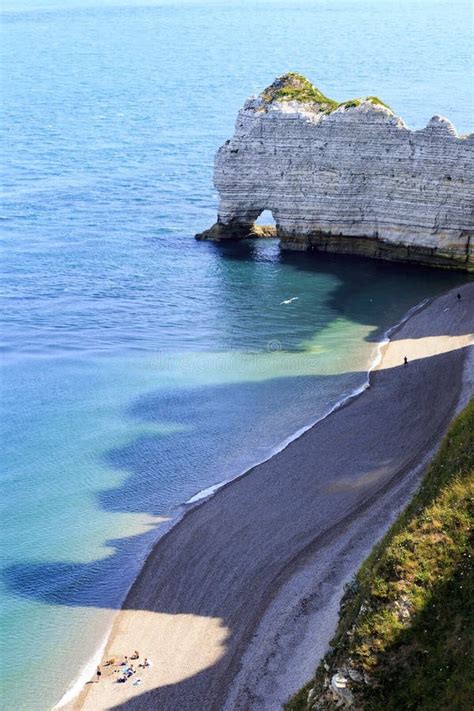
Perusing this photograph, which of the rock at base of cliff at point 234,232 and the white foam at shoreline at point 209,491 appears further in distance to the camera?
the rock at base of cliff at point 234,232

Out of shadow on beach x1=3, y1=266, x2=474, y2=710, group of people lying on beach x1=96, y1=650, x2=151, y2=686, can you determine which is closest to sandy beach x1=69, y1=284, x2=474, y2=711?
shadow on beach x1=3, y1=266, x2=474, y2=710

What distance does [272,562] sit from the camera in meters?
43.7

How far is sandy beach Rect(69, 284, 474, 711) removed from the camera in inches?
1478

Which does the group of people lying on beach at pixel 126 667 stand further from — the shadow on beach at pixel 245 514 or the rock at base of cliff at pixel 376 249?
the rock at base of cliff at pixel 376 249

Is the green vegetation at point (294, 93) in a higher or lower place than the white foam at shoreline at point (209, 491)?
higher

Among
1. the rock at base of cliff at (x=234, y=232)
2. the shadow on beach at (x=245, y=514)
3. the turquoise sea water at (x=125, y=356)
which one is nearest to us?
the shadow on beach at (x=245, y=514)

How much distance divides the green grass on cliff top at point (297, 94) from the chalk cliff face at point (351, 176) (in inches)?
3.5

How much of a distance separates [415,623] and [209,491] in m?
19.3

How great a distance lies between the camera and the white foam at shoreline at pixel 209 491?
38.1 meters

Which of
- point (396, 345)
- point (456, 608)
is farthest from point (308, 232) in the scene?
point (456, 608)

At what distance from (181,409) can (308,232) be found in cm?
2944

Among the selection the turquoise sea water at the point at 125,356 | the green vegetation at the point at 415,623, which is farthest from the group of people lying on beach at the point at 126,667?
the green vegetation at the point at 415,623

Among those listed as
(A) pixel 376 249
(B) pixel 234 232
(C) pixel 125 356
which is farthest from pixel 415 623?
(B) pixel 234 232

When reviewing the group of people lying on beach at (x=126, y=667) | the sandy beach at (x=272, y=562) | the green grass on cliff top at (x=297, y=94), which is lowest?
the group of people lying on beach at (x=126, y=667)
